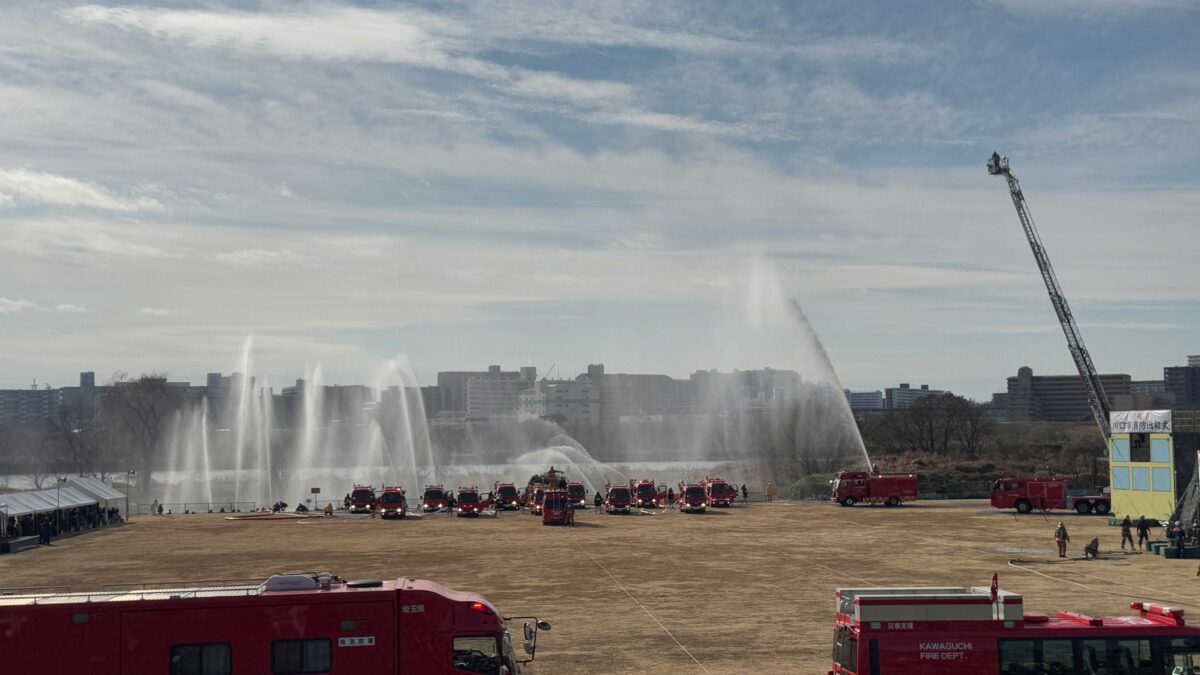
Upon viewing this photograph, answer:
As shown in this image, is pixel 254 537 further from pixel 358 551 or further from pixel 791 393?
pixel 791 393

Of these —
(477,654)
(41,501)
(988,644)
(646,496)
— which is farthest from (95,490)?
(988,644)

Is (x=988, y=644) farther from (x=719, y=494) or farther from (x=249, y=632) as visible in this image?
(x=719, y=494)

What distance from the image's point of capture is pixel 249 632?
16875 mm

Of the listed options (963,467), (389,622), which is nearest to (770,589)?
(389,622)

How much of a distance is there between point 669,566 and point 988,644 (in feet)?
88.4

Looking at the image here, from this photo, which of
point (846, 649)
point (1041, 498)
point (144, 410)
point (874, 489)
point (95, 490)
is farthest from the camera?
point (144, 410)

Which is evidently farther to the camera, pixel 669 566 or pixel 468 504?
pixel 468 504

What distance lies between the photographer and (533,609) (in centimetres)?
3400

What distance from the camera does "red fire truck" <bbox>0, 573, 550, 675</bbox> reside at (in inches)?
657

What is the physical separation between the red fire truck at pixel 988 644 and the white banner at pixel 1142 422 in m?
52.7

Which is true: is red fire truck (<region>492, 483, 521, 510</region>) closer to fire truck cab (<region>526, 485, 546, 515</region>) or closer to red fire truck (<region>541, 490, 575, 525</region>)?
fire truck cab (<region>526, 485, 546, 515</region>)

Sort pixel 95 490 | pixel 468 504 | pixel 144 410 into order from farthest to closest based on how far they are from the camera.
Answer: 1. pixel 144 410
2. pixel 95 490
3. pixel 468 504

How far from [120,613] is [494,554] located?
34.1 m

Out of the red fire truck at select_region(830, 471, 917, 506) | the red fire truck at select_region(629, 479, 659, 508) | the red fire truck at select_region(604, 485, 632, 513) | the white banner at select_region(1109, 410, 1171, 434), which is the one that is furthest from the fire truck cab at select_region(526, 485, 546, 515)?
the white banner at select_region(1109, 410, 1171, 434)
